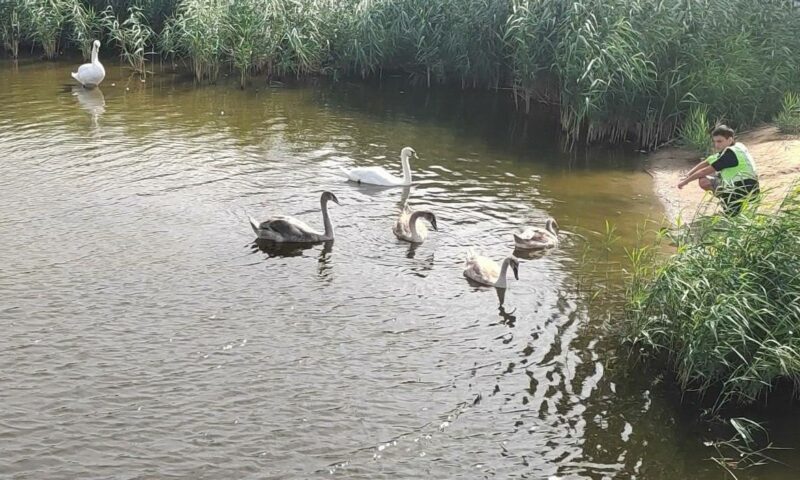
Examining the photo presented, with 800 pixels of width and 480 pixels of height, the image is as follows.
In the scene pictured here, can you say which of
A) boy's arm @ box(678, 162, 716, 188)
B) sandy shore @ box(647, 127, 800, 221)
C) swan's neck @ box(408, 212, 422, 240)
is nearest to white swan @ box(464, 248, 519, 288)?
swan's neck @ box(408, 212, 422, 240)

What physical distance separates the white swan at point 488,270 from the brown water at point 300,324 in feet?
0.59

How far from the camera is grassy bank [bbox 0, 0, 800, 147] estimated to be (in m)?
17.3

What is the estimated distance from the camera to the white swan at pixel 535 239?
12.2m

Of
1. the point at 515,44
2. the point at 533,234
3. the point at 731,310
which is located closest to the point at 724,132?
the point at 533,234

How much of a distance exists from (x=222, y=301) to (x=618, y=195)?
755 centimetres

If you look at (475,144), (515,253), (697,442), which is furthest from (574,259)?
(475,144)

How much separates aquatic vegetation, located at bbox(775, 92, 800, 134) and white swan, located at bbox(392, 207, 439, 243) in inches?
295

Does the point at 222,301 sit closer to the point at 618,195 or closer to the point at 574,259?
the point at 574,259

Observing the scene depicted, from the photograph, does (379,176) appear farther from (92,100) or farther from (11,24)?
(11,24)

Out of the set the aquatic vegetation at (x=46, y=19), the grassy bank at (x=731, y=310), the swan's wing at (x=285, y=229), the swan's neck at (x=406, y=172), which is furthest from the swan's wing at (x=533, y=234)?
the aquatic vegetation at (x=46, y=19)

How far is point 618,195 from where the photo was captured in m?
15.2

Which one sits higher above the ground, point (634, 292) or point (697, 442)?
point (634, 292)

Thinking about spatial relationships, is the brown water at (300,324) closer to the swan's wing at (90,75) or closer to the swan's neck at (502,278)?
the swan's neck at (502,278)

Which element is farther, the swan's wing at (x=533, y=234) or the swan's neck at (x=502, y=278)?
the swan's wing at (x=533, y=234)
